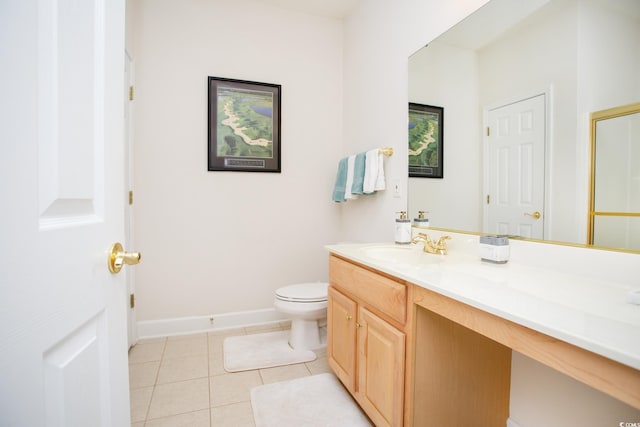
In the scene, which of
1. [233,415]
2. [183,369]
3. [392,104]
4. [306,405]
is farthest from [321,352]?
[392,104]

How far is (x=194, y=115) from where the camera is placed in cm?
245

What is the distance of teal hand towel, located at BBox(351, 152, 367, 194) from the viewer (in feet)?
7.39

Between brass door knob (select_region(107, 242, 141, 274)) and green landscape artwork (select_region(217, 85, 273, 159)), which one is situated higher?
green landscape artwork (select_region(217, 85, 273, 159))

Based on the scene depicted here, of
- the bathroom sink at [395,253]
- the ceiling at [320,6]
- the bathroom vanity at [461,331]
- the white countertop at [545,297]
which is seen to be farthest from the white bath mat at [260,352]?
the ceiling at [320,6]

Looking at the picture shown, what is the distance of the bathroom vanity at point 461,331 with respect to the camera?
2.05ft

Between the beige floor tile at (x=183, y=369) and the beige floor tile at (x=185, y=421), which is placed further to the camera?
the beige floor tile at (x=183, y=369)

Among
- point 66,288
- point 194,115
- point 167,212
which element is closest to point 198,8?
point 194,115

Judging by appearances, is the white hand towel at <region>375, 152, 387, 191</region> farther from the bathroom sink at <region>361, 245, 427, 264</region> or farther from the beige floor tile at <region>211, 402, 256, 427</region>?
the beige floor tile at <region>211, 402, 256, 427</region>

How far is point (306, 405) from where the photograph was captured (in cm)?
157

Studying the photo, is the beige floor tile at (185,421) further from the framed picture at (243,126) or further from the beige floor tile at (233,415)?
the framed picture at (243,126)

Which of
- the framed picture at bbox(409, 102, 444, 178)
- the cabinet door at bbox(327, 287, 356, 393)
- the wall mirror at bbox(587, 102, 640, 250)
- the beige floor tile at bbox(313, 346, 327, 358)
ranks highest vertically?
the framed picture at bbox(409, 102, 444, 178)

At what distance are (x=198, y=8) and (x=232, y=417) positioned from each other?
282cm

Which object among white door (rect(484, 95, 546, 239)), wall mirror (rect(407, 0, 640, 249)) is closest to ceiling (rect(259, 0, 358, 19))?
wall mirror (rect(407, 0, 640, 249))

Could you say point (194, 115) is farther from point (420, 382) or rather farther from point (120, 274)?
point (420, 382)
